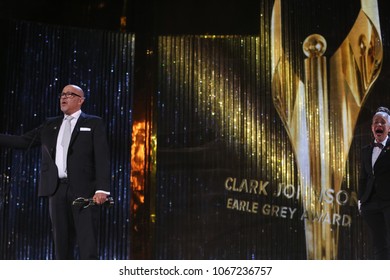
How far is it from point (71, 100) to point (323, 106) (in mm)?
1250

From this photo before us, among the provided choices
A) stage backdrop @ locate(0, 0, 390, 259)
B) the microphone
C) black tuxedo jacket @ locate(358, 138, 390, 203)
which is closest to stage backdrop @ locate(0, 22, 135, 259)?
stage backdrop @ locate(0, 0, 390, 259)

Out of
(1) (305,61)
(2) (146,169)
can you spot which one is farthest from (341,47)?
(2) (146,169)

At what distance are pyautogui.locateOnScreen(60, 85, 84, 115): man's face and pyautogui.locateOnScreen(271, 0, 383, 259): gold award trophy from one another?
0.97 metres

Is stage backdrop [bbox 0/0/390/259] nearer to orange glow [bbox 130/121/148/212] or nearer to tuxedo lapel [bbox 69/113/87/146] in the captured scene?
orange glow [bbox 130/121/148/212]

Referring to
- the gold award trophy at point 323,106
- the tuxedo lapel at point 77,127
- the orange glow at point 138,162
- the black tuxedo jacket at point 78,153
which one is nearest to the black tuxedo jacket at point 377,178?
the gold award trophy at point 323,106

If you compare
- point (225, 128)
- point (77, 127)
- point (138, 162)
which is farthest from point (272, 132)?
point (77, 127)

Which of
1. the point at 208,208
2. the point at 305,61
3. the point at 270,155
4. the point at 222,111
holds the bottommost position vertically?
the point at 208,208

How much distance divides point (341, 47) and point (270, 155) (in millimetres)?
658

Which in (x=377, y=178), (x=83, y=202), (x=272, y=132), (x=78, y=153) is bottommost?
(x=83, y=202)

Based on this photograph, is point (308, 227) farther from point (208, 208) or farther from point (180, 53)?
point (180, 53)

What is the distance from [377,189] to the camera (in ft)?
10.8

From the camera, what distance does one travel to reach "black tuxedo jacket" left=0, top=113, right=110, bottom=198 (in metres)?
3.15

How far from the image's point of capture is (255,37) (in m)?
3.49

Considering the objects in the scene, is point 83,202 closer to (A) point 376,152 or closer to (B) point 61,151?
(B) point 61,151
